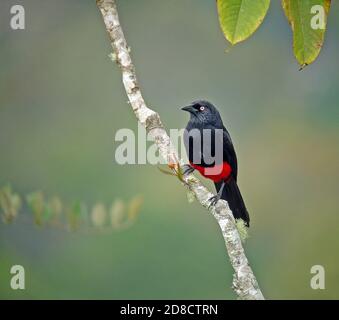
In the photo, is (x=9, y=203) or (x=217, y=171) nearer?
(x=9, y=203)

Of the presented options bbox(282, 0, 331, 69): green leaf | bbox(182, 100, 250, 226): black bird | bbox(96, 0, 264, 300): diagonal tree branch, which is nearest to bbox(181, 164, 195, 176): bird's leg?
bbox(96, 0, 264, 300): diagonal tree branch

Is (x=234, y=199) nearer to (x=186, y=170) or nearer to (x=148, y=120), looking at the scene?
(x=186, y=170)

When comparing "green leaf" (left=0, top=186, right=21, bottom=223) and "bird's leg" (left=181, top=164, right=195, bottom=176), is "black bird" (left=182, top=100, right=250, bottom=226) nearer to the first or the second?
"bird's leg" (left=181, top=164, right=195, bottom=176)

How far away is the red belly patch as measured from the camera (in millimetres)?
3111

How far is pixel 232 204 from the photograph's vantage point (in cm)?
311

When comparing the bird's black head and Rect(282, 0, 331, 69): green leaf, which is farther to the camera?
the bird's black head

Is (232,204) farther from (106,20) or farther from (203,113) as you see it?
(106,20)

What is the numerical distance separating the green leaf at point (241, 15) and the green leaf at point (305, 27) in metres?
0.09

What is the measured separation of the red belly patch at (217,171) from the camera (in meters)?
3.11

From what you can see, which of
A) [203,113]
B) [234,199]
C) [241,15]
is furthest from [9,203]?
[241,15]

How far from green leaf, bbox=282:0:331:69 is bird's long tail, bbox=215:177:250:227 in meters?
1.83

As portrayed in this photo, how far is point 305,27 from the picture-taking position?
1.29 metres

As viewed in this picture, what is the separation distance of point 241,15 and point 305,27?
0.53 feet

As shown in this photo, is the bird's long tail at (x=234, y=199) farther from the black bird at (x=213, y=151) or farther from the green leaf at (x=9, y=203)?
the green leaf at (x=9, y=203)
